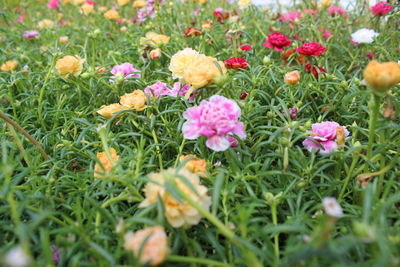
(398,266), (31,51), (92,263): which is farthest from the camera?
(31,51)

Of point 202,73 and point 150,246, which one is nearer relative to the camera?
point 150,246

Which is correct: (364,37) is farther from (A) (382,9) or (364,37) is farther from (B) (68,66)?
(B) (68,66)

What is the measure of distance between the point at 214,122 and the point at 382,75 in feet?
1.27

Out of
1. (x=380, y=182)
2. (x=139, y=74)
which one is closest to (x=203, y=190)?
(x=380, y=182)

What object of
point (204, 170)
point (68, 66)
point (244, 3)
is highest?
point (244, 3)

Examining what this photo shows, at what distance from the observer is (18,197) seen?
92cm

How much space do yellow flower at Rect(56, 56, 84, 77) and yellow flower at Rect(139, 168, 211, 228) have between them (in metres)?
0.83

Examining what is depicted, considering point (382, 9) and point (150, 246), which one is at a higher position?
point (382, 9)

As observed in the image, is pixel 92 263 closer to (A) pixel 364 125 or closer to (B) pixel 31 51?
(A) pixel 364 125

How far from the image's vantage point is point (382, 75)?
2.41 feet

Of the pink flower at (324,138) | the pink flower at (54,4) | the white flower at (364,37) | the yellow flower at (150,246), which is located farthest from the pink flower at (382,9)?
the pink flower at (54,4)

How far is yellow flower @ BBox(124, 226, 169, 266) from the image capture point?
65cm

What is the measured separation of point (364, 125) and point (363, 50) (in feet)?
2.75

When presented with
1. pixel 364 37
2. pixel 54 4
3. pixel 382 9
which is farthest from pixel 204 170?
pixel 54 4
